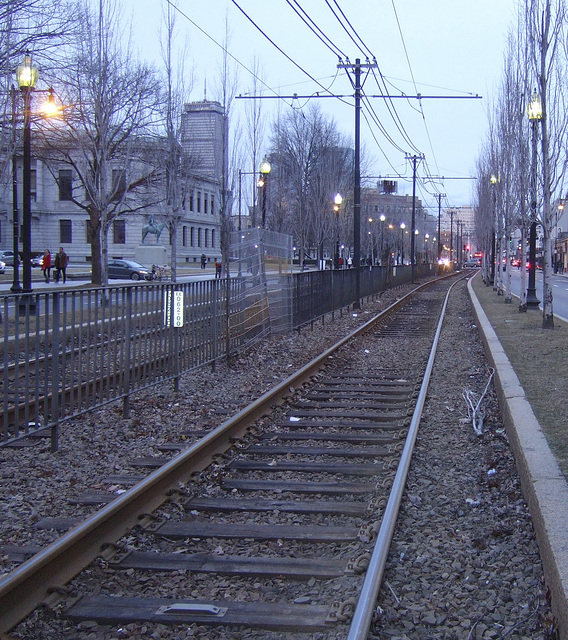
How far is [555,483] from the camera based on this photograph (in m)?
5.60

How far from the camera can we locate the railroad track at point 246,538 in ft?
13.4

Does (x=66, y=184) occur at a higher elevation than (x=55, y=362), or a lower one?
higher

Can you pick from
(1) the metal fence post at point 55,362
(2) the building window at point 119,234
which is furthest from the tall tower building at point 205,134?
(2) the building window at point 119,234

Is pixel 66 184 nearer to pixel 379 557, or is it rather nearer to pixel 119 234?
pixel 119 234

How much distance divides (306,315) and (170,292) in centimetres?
988

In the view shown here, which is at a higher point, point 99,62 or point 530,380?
point 99,62

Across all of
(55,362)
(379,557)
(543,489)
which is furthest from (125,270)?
(379,557)

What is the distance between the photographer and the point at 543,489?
17.9ft

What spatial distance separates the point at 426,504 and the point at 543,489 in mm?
956

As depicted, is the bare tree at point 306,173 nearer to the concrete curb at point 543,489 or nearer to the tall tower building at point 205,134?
the tall tower building at point 205,134

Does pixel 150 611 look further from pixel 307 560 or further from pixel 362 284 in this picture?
pixel 362 284

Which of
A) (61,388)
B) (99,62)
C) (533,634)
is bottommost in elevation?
(533,634)

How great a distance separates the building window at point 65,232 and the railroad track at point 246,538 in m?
61.2

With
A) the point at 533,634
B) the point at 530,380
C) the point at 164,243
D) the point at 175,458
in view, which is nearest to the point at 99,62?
the point at 530,380
